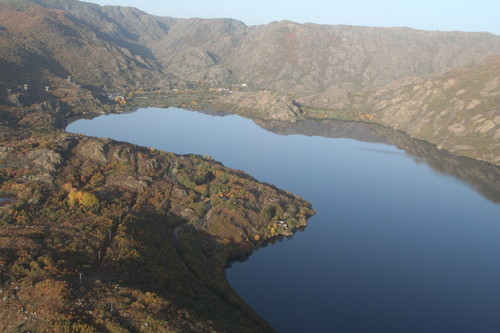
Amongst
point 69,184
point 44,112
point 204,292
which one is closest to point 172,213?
point 69,184

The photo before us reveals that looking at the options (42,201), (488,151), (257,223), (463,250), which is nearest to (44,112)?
(42,201)

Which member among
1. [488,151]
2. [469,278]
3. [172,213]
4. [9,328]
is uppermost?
[488,151]

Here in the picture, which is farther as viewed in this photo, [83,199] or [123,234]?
[83,199]

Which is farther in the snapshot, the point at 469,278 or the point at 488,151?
the point at 488,151

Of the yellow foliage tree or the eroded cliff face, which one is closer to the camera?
the eroded cliff face

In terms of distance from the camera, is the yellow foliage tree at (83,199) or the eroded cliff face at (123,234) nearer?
the eroded cliff face at (123,234)

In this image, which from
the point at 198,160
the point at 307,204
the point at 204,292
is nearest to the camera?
the point at 204,292

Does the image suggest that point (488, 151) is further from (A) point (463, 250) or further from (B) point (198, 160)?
(B) point (198, 160)

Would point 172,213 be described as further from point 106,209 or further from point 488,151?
point 488,151

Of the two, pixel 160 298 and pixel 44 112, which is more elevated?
pixel 44 112

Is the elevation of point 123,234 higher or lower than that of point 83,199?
lower

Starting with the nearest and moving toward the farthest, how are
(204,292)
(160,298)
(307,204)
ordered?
1. (160,298)
2. (204,292)
3. (307,204)
